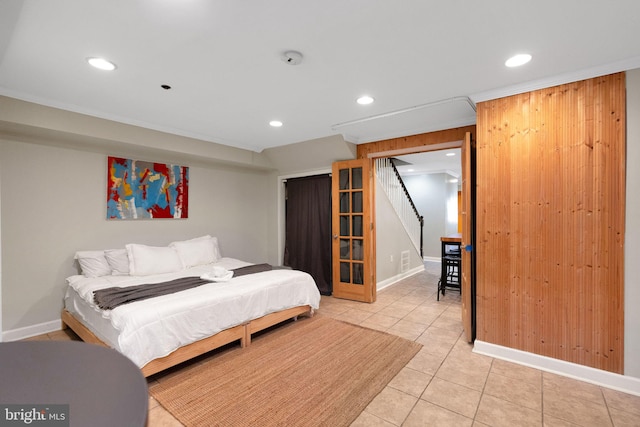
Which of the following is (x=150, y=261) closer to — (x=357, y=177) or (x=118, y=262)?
(x=118, y=262)

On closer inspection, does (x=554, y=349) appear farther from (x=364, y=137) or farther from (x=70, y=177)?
(x=70, y=177)

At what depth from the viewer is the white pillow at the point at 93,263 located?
3363 mm

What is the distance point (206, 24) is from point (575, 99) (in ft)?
9.29

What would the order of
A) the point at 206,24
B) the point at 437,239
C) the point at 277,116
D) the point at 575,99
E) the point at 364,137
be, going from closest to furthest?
the point at 206,24 < the point at 575,99 < the point at 277,116 < the point at 364,137 < the point at 437,239

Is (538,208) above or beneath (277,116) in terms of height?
beneath

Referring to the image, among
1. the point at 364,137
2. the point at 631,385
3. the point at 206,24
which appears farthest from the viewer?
the point at 364,137

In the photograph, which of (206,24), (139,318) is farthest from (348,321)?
(206,24)

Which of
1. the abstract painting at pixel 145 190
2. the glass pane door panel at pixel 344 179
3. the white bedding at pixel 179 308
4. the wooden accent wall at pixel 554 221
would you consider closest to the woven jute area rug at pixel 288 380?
the white bedding at pixel 179 308

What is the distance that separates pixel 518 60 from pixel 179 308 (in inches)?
129

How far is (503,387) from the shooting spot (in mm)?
2297

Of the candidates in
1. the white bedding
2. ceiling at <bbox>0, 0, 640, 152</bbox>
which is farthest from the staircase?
the white bedding

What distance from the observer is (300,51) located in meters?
2.09
